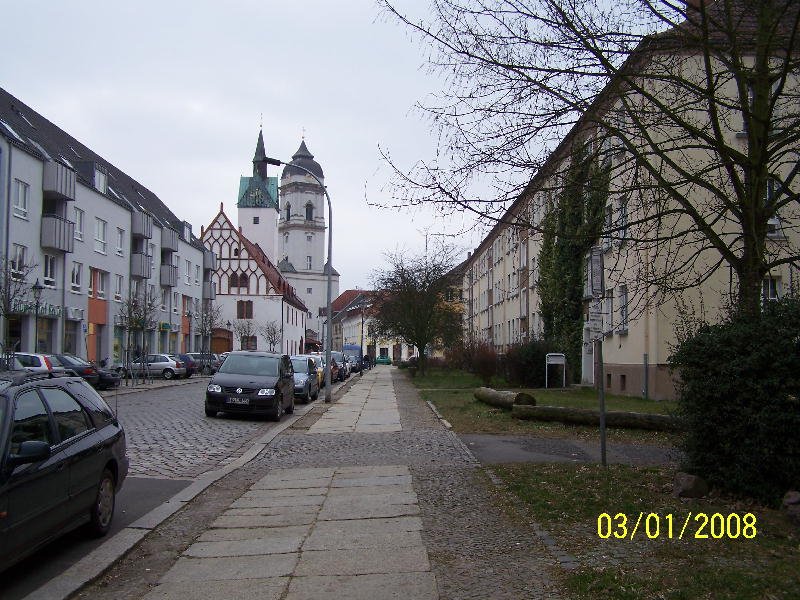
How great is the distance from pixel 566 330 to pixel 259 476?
77.7 ft

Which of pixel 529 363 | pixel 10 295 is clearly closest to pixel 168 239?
pixel 10 295

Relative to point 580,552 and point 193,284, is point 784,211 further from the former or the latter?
point 193,284

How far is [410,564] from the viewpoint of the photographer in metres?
6.02

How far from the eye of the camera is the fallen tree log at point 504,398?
18234 mm

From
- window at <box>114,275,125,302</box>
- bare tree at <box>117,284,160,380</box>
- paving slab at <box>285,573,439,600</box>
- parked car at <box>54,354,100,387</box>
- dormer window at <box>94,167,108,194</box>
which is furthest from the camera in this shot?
window at <box>114,275,125,302</box>

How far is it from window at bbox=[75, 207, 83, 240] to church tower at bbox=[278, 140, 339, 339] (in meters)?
68.0

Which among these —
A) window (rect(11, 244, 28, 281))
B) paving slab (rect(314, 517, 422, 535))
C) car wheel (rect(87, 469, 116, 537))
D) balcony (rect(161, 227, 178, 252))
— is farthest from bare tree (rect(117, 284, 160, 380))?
paving slab (rect(314, 517, 422, 535))

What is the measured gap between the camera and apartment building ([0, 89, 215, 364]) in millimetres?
32938

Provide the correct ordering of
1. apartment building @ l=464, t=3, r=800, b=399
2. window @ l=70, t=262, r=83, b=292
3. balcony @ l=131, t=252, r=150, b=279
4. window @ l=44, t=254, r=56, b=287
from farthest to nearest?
balcony @ l=131, t=252, r=150, b=279 < window @ l=70, t=262, r=83, b=292 < window @ l=44, t=254, r=56, b=287 < apartment building @ l=464, t=3, r=800, b=399

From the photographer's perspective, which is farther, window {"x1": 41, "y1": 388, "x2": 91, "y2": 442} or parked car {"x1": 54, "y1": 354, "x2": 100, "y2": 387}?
parked car {"x1": 54, "y1": 354, "x2": 100, "y2": 387}

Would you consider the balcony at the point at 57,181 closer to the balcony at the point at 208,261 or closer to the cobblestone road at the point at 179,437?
the cobblestone road at the point at 179,437

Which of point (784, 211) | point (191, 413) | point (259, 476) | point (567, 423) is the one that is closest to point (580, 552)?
point (259, 476)

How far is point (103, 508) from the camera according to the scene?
23.8 ft

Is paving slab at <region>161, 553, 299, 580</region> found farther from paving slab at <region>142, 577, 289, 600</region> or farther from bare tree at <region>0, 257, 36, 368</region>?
bare tree at <region>0, 257, 36, 368</region>
